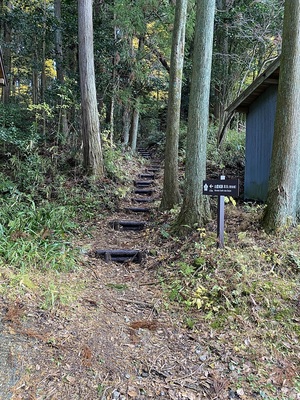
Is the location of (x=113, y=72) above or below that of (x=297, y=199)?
above

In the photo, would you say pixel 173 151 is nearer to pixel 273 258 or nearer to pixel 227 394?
pixel 273 258

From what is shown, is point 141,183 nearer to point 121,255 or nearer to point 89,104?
point 89,104

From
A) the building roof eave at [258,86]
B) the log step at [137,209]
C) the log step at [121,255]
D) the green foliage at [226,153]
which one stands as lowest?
the log step at [121,255]

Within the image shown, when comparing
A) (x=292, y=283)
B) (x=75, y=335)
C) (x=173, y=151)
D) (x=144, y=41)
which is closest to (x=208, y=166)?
(x=173, y=151)

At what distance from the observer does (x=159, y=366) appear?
2.88 m

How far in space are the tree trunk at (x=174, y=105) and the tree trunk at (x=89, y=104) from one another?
249 cm

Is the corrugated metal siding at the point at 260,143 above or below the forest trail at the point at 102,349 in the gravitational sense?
above

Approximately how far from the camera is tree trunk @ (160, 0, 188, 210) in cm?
711

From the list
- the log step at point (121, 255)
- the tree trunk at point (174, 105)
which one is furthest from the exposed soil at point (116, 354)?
the tree trunk at point (174, 105)

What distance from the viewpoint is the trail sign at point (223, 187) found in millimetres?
4570

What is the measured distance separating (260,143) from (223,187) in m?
5.20

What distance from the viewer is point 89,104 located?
8867mm

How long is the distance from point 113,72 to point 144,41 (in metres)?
2.38

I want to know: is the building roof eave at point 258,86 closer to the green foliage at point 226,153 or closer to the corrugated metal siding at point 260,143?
the corrugated metal siding at point 260,143
